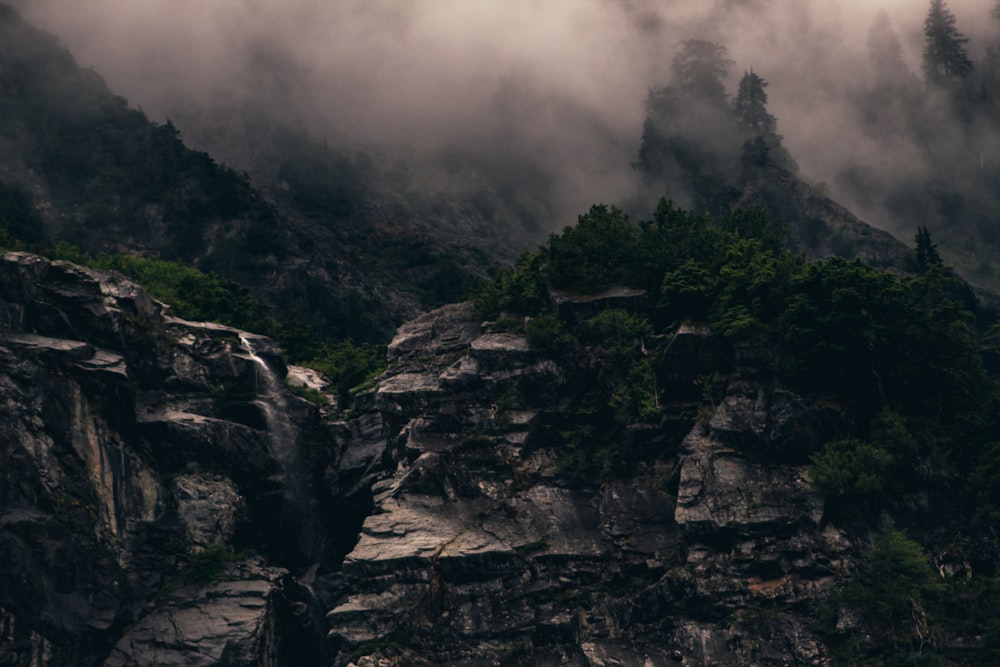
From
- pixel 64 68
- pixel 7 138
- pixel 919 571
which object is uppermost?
Result: pixel 64 68

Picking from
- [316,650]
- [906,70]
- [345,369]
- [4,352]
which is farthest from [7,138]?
[906,70]

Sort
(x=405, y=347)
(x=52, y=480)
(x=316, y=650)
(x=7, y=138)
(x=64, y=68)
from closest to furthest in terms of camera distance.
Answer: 1. (x=52, y=480)
2. (x=316, y=650)
3. (x=405, y=347)
4. (x=7, y=138)
5. (x=64, y=68)

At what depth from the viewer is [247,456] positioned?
79688 millimetres

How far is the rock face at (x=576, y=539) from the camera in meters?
66.0

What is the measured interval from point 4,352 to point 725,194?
11519cm

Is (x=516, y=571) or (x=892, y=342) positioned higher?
Answer: (x=892, y=342)

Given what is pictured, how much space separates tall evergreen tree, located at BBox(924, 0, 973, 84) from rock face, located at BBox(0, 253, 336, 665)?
134 m

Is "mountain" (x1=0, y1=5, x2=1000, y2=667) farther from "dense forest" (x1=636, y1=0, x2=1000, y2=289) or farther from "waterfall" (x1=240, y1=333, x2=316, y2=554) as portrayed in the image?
"dense forest" (x1=636, y1=0, x2=1000, y2=289)

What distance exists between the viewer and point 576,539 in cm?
7212

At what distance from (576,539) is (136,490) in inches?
1160

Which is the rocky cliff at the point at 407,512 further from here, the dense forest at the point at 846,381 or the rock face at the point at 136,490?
the dense forest at the point at 846,381

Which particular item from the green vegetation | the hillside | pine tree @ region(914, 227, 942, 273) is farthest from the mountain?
the hillside

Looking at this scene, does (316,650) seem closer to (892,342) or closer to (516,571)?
(516,571)

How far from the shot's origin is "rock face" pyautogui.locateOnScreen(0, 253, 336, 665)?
66.8 metres
